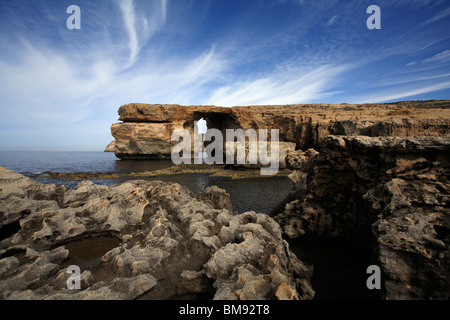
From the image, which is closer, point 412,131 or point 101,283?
point 101,283

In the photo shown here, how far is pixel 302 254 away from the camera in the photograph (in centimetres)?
648

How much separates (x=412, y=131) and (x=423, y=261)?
22.5 ft

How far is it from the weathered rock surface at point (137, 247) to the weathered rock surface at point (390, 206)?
1764 millimetres

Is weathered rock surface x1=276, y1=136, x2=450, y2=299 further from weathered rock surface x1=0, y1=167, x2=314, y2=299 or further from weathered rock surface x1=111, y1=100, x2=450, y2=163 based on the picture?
weathered rock surface x1=111, y1=100, x2=450, y2=163

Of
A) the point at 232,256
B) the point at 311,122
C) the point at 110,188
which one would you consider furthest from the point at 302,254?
the point at 311,122

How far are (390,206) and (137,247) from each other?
5344 millimetres

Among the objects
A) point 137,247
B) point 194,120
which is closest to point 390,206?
point 137,247

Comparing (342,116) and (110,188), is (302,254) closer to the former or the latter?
(110,188)

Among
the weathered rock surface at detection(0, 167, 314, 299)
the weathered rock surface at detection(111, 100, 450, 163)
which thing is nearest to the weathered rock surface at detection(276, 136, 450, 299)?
the weathered rock surface at detection(0, 167, 314, 299)

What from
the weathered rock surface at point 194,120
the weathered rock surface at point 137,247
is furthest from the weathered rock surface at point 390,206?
the weathered rock surface at point 194,120

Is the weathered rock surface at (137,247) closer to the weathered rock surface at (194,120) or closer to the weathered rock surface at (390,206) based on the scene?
the weathered rock surface at (390,206)

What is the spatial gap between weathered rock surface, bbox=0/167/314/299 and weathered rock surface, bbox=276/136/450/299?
1764 mm

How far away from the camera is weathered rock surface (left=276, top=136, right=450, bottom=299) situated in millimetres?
3594

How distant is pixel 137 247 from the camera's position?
12.8ft
